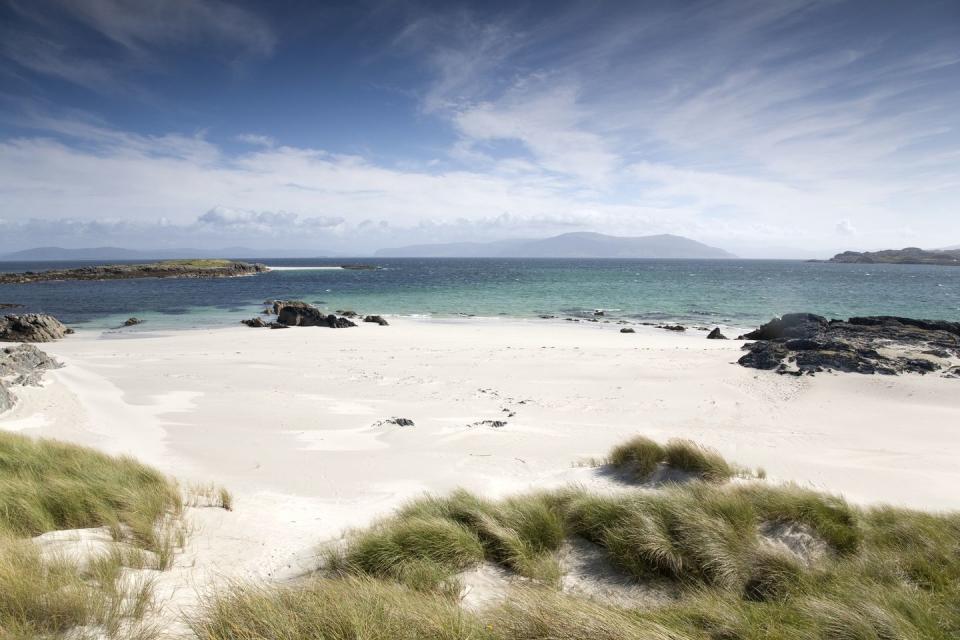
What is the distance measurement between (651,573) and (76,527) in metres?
6.37

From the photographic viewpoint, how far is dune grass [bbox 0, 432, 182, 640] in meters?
3.11

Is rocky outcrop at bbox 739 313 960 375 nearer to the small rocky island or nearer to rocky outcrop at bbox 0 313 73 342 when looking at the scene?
rocky outcrop at bbox 0 313 73 342

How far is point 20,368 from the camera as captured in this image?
13695mm

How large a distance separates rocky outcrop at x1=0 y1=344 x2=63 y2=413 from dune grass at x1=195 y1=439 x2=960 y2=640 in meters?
12.0

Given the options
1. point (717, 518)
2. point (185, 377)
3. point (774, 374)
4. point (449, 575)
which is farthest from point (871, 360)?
point (185, 377)

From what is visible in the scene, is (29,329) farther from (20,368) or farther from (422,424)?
(422,424)

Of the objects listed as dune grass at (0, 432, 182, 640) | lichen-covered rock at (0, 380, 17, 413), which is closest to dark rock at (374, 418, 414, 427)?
dune grass at (0, 432, 182, 640)

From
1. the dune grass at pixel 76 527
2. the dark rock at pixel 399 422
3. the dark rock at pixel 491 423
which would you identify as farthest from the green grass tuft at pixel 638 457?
the dune grass at pixel 76 527

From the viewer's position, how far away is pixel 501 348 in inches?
856

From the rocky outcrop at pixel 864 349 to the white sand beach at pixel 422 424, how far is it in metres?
1.00

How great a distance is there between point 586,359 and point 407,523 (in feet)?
48.0

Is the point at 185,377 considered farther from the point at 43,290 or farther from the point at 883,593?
the point at 43,290

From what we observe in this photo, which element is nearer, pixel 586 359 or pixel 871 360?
pixel 871 360

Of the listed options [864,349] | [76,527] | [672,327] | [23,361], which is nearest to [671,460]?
[76,527]
